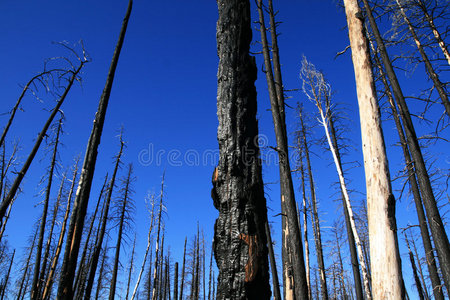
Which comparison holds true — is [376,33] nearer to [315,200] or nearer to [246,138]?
[246,138]

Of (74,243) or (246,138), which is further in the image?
(74,243)

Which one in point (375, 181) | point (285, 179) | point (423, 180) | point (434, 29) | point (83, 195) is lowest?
point (375, 181)

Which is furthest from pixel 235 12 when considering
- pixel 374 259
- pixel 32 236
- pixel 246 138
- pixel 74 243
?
pixel 32 236

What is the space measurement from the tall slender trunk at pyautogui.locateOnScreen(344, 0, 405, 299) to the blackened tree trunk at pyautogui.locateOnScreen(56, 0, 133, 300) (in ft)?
16.9

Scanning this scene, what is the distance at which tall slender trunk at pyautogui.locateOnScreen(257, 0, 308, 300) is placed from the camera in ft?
18.7

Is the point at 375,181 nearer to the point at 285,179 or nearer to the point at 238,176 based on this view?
the point at 238,176

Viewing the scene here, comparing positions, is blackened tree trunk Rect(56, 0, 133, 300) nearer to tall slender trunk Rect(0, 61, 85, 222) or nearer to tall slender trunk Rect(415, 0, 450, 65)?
tall slender trunk Rect(0, 61, 85, 222)

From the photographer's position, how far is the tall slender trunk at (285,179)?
5.69 meters

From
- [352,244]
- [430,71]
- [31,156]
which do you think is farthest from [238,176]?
[352,244]

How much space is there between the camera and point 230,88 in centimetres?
331

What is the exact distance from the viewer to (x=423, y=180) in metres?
7.66

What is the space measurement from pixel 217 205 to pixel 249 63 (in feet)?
6.26

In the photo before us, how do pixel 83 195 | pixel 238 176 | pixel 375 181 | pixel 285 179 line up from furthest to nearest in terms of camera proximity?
pixel 285 179, pixel 83 195, pixel 375 181, pixel 238 176

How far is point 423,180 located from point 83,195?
8973 mm
